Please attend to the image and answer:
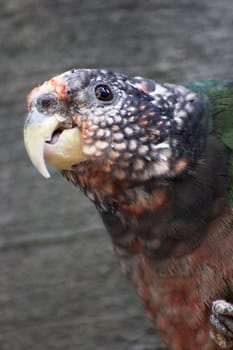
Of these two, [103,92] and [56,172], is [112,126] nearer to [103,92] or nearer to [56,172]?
[103,92]

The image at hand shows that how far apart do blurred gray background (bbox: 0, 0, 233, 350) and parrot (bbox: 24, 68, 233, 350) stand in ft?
1.26

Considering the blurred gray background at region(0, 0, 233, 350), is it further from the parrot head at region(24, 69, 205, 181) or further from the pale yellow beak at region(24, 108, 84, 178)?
the pale yellow beak at region(24, 108, 84, 178)

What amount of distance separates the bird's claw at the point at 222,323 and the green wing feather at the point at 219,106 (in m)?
0.26

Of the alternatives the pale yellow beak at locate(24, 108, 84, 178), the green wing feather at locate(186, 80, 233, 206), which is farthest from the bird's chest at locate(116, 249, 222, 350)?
the pale yellow beak at locate(24, 108, 84, 178)

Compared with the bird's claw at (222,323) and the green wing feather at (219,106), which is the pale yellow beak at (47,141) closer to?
the green wing feather at (219,106)

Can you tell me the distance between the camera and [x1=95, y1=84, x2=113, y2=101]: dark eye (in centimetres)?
188

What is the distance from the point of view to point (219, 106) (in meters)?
2.09

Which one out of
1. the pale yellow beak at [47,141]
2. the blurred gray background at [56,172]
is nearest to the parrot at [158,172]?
the pale yellow beak at [47,141]

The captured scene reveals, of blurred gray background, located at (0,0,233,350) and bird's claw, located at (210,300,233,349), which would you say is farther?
blurred gray background, located at (0,0,233,350)

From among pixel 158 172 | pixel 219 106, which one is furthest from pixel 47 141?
pixel 219 106

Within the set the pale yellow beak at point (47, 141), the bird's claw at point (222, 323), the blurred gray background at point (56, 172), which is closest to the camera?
the pale yellow beak at point (47, 141)

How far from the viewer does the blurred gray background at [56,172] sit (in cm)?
247

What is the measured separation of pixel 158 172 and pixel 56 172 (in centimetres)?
59

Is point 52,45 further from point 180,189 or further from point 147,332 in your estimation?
point 147,332
